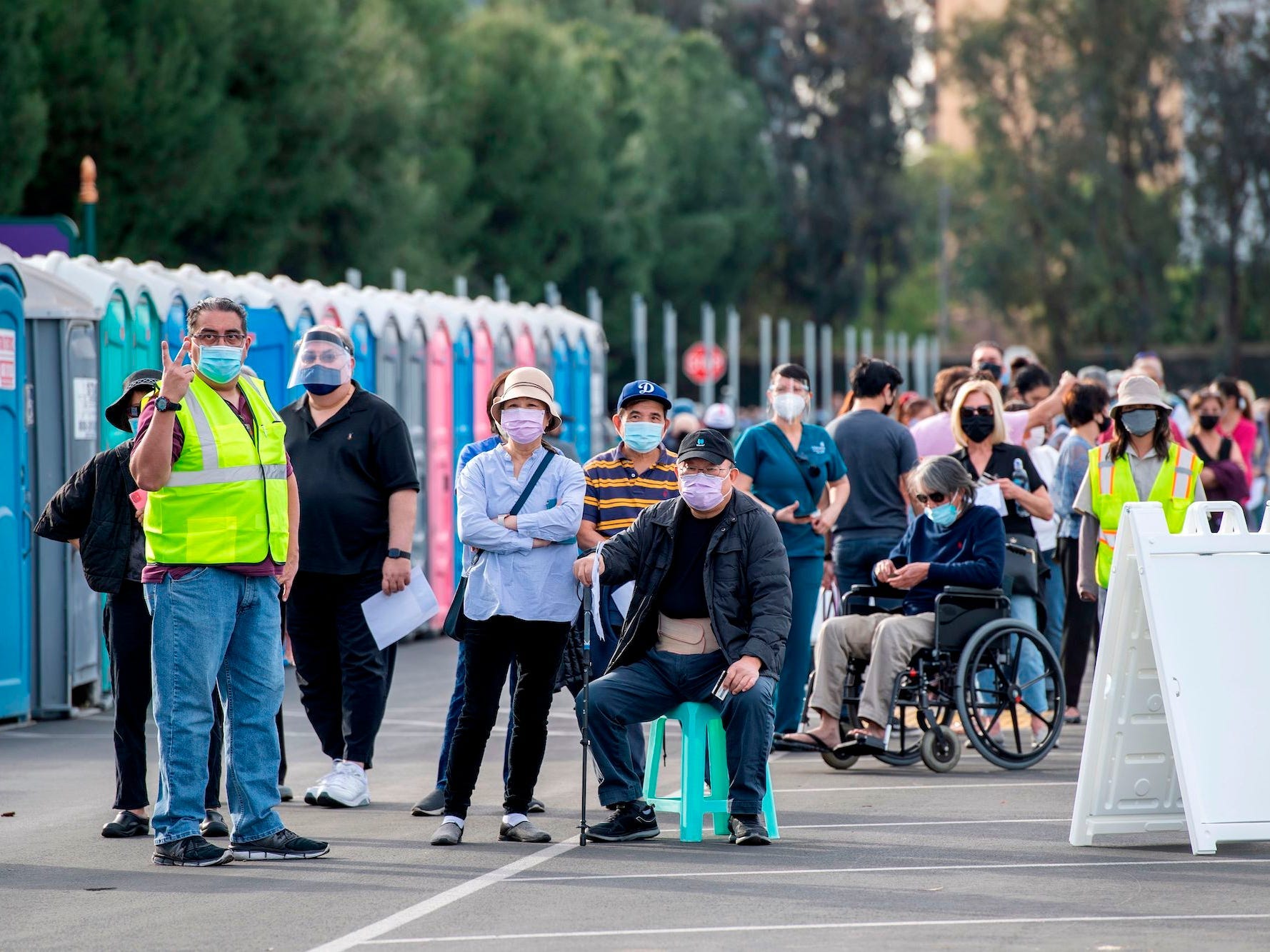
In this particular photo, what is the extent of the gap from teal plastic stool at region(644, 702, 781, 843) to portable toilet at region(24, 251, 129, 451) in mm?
5477

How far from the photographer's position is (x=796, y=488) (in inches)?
436

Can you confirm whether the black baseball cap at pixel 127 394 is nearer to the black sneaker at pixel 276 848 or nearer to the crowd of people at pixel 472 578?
the crowd of people at pixel 472 578

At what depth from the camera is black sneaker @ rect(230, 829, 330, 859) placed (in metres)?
7.88

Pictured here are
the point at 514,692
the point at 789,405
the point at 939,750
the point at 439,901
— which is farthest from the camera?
the point at 789,405

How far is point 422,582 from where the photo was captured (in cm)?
931

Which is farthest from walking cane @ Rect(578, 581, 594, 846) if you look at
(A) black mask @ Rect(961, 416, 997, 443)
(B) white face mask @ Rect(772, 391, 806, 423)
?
(A) black mask @ Rect(961, 416, 997, 443)

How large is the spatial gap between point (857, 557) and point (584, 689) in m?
3.45

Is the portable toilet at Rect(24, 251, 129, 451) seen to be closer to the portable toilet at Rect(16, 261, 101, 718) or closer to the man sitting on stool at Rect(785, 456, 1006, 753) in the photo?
the portable toilet at Rect(16, 261, 101, 718)

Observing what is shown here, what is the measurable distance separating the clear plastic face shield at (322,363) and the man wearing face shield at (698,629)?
146 cm

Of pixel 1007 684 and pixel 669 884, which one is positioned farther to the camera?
pixel 1007 684

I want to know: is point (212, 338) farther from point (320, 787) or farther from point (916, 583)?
point (916, 583)

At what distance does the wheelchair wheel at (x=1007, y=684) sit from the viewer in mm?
10234

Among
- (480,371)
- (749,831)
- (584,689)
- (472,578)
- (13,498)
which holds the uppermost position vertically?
(480,371)

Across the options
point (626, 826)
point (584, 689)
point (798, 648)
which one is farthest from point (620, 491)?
point (798, 648)
